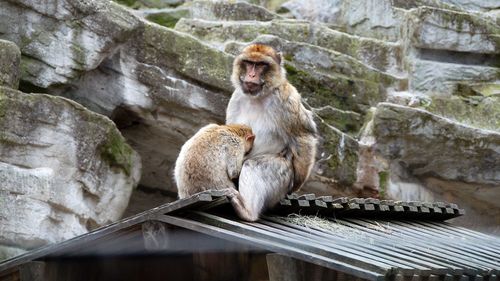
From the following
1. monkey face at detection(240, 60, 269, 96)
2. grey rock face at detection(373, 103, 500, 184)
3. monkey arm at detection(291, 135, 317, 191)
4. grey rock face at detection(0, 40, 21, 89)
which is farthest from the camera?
grey rock face at detection(373, 103, 500, 184)

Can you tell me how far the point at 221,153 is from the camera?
22.6 ft

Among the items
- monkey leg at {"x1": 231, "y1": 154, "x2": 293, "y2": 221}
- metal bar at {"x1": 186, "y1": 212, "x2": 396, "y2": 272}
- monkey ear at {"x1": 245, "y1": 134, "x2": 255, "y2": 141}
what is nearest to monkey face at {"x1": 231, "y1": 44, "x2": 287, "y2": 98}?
monkey ear at {"x1": 245, "y1": 134, "x2": 255, "y2": 141}

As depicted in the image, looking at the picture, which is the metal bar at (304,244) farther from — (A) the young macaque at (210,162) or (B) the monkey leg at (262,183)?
(A) the young macaque at (210,162)

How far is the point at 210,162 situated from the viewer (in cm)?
682

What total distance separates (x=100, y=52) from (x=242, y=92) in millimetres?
3450

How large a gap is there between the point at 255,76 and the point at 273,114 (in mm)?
316

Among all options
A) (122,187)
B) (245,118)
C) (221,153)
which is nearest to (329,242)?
(221,153)

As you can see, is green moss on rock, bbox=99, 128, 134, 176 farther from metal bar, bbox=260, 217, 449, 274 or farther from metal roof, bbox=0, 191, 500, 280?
metal bar, bbox=260, 217, 449, 274

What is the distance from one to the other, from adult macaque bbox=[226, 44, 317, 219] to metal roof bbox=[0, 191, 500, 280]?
1.51ft

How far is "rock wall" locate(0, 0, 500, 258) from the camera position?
10.6 meters

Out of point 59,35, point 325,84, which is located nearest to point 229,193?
point 59,35

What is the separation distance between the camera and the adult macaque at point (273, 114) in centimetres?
732

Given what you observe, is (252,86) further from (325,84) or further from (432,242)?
(325,84)

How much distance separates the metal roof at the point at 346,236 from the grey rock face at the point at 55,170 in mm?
3282
